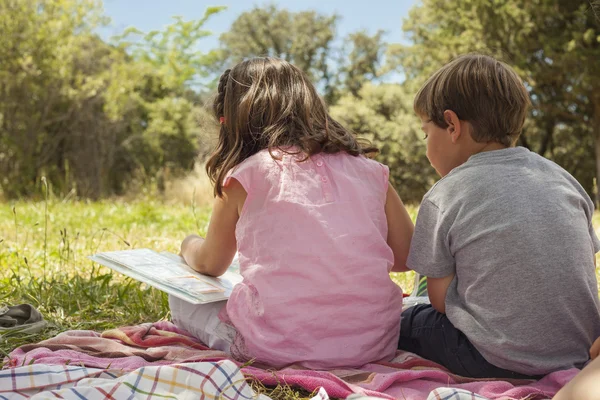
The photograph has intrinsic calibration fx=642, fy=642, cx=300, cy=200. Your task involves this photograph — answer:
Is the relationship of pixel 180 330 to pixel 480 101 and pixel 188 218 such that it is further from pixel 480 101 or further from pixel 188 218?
pixel 188 218

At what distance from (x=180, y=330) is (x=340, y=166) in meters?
0.95

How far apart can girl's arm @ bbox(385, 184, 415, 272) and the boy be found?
155 mm

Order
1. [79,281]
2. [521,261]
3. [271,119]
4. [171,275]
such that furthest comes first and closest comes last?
[79,281], [171,275], [271,119], [521,261]

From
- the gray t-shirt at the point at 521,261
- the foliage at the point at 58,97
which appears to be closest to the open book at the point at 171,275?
the gray t-shirt at the point at 521,261

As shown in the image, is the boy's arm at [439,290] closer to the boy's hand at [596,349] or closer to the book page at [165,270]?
the boy's hand at [596,349]

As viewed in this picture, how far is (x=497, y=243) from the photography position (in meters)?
1.91

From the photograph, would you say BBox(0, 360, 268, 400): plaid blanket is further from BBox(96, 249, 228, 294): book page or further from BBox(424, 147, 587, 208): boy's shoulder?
BBox(424, 147, 587, 208): boy's shoulder

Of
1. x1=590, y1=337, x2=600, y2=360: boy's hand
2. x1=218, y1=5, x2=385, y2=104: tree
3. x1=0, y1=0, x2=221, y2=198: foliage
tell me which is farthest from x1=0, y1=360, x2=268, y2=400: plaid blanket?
x1=218, y1=5, x2=385, y2=104: tree

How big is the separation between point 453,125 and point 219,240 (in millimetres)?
890

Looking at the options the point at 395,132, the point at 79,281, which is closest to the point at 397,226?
the point at 79,281

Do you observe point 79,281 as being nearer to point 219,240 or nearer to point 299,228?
point 219,240

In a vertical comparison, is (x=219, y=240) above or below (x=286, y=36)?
below

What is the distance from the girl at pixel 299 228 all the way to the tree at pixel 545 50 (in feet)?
30.8

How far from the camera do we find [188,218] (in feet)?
20.2
